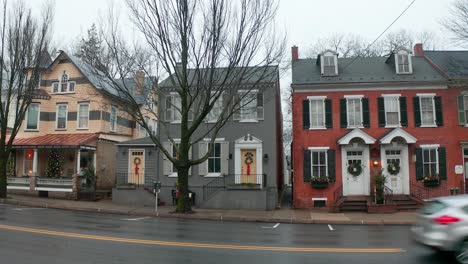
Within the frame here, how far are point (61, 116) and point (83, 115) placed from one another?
5.76 ft

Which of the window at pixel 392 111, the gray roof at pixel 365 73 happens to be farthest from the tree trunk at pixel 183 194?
the window at pixel 392 111

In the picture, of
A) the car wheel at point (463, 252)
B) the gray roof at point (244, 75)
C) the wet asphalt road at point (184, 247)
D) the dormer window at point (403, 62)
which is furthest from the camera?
the dormer window at point (403, 62)

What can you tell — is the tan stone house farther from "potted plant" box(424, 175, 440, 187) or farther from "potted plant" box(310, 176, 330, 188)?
"potted plant" box(424, 175, 440, 187)

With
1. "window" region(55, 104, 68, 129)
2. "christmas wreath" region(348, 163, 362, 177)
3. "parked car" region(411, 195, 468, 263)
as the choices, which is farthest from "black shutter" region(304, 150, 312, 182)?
"window" region(55, 104, 68, 129)

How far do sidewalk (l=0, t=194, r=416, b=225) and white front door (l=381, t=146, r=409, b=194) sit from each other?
2.79 meters

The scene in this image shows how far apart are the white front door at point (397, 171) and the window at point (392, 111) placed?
5.03 feet

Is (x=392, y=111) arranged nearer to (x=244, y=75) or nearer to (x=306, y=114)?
(x=306, y=114)

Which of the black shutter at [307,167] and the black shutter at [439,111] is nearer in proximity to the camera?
the black shutter at [439,111]

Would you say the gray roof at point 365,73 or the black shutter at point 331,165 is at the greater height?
the gray roof at point 365,73

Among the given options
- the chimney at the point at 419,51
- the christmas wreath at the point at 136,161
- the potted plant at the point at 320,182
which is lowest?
the potted plant at the point at 320,182

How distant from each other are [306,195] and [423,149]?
7390 mm

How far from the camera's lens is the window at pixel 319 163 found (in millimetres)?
24156

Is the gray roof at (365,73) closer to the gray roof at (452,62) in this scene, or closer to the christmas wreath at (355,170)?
the gray roof at (452,62)

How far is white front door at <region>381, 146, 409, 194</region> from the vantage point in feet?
77.5
